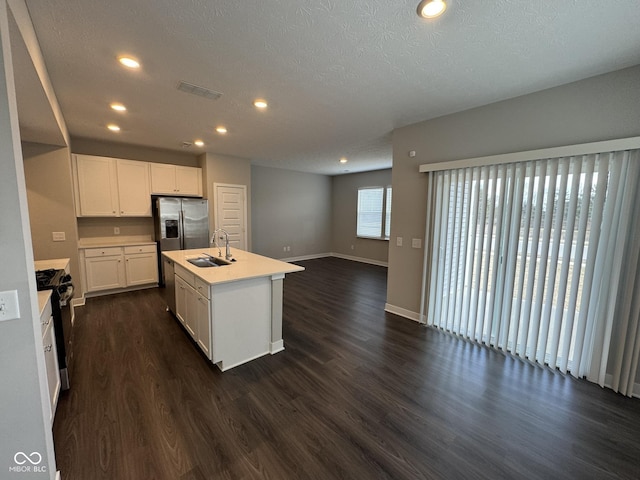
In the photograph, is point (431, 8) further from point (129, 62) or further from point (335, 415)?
point (335, 415)

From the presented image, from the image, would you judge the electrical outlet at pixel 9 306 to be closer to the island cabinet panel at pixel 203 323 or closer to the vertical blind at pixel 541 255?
the island cabinet panel at pixel 203 323

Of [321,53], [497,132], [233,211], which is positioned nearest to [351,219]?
[233,211]

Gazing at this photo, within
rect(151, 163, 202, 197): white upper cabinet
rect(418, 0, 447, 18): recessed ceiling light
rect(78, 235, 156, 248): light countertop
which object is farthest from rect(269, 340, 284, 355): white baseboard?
rect(151, 163, 202, 197): white upper cabinet

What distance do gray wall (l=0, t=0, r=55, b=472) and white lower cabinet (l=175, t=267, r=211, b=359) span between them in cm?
122

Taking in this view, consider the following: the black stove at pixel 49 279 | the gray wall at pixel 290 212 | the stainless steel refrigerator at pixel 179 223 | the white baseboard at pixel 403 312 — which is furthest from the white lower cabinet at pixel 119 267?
the white baseboard at pixel 403 312

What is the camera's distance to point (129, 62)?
2.12m

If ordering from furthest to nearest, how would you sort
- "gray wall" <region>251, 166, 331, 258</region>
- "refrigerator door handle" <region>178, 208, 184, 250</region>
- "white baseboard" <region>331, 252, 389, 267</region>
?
"white baseboard" <region>331, 252, 389, 267</region> < "gray wall" <region>251, 166, 331, 258</region> < "refrigerator door handle" <region>178, 208, 184, 250</region>

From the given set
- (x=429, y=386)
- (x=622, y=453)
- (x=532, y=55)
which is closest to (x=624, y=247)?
(x=622, y=453)

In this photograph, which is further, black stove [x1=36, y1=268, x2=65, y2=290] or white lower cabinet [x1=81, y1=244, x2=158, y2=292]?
white lower cabinet [x1=81, y1=244, x2=158, y2=292]

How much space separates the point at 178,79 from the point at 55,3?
0.91 m

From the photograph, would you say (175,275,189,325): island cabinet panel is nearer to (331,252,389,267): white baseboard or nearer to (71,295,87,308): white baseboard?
(71,295,87,308): white baseboard

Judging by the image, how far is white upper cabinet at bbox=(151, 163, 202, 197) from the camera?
491 centimetres

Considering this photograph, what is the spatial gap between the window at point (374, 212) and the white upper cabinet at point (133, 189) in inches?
212

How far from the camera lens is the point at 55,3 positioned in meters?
1.53
